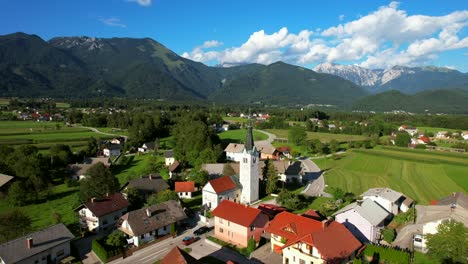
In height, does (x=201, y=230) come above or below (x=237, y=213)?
below

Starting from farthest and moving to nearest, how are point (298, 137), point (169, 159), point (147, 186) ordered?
point (298, 137)
point (169, 159)
point (147, 186)

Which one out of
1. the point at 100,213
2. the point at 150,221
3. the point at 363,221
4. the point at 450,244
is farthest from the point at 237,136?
the point at 450,244

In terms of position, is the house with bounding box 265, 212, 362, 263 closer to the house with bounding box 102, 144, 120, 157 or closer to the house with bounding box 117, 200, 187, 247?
the house with bounding box 117, 200, 187, 247

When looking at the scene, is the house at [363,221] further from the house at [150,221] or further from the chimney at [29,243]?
the chimney at [29,243]

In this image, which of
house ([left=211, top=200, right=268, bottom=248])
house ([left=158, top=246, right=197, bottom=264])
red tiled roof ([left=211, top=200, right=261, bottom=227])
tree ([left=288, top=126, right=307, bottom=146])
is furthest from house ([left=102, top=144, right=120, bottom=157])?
house ([left=158, top=246, right=197, bottom=264])

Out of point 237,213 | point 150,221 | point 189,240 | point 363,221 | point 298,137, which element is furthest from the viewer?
point 298,137

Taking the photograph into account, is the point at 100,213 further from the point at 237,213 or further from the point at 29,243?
the point at 237,213

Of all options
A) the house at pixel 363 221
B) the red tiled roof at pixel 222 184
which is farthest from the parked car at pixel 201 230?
the house at pixel 363 221

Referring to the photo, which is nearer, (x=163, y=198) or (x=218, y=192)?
(x=163, y=198)
